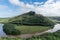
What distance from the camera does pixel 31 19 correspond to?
2432 millimetres

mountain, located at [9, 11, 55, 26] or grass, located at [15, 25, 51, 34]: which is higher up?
mountain, located at [9, 11, 55, 26]

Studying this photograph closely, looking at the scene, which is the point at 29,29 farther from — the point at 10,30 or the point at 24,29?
the point at 10,30

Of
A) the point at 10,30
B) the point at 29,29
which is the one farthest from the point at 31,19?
the point at 10,30

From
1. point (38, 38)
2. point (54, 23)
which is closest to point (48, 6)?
point (54, 23)

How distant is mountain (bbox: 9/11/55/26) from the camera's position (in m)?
2.41

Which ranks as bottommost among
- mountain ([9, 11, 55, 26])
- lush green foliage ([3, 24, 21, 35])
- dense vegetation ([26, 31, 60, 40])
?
dense vegetation ([26, 31, 60, 40])

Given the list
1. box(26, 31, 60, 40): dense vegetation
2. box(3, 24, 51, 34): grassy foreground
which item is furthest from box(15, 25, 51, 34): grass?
box(26, 31, 60, 40): dense vegetation

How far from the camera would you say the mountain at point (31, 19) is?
7.92ft

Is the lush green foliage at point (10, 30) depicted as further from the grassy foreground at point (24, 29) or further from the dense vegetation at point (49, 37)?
the dense vegetation at point (49, 37)

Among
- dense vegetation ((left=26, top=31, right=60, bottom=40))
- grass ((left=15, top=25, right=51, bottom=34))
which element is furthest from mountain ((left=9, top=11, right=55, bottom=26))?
dense vegetation ((left=26, top=31, right=60, bottom=40))

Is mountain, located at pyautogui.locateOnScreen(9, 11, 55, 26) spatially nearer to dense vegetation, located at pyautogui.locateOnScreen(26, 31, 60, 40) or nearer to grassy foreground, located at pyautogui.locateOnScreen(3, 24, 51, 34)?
grassy foreground, located at pyautogui.locateOnScreen(3, 24, 51, 34)

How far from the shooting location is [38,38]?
7.78 ft

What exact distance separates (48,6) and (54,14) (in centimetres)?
21

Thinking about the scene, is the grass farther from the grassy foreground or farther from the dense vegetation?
the dense vegetation
